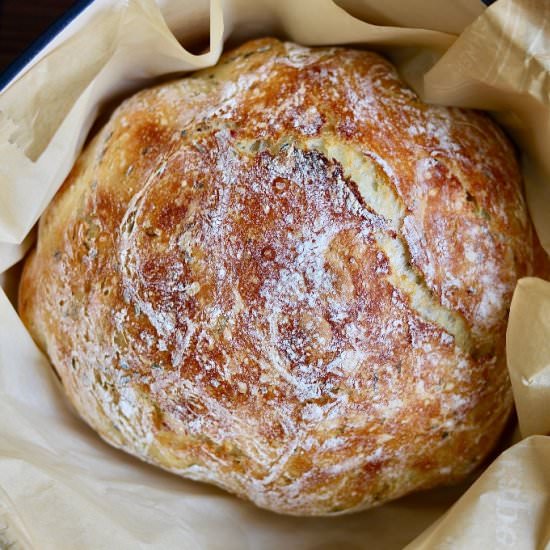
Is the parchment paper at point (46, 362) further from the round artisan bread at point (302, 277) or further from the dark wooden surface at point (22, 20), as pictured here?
the dark wooden surface at point (22, 20)

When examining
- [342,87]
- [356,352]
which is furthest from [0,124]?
[356,352]

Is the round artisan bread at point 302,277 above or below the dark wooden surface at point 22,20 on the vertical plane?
below

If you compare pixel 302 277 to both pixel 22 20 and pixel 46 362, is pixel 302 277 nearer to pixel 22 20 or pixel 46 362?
pixel 46 362

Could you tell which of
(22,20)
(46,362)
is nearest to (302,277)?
(46,362)

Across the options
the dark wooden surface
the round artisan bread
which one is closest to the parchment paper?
the round artisan bread

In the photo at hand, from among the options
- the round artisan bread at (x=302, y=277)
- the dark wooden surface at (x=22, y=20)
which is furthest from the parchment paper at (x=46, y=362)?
the dark wooden surface at (x=22, y=20)

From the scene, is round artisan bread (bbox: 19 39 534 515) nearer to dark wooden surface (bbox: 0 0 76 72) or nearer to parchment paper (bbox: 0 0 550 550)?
parchment paper (bbox: 0 0 550 550)
